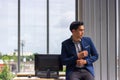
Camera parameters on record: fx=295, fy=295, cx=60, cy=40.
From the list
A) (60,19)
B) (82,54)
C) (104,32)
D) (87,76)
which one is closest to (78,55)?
(82,54)

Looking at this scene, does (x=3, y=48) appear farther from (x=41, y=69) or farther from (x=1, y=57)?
(x=41, y=69)

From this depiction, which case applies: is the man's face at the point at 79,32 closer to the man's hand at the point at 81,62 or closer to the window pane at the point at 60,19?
the man's hand at the point at 81,62

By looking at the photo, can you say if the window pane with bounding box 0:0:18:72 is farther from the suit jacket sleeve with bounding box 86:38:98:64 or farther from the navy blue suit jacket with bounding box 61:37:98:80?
the suit jacket sleeve with bounding box 86:38:98:64

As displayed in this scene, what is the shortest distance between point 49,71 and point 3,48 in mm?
2379

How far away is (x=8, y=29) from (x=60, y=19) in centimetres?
115

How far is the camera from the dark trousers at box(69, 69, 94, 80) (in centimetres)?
374

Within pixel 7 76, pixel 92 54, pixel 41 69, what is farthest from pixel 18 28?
pixel 92 54

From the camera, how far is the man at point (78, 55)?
377cm

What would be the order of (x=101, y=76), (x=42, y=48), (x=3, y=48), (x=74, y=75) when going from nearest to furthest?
1. (x=74, y=75)
2. (x=101, y=76)
3. (x=42, y=48)
4. (x=3, y=48)

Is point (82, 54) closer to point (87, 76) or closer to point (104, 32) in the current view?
point (87, 76)

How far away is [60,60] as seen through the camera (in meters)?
4.14

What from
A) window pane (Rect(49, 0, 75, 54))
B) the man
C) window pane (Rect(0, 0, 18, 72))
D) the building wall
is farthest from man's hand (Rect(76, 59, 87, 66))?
window pane (Rect(0, 0, 18, 72))

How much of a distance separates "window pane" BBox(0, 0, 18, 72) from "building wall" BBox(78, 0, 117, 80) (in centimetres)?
192

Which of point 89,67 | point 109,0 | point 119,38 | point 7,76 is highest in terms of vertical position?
point 109,0
